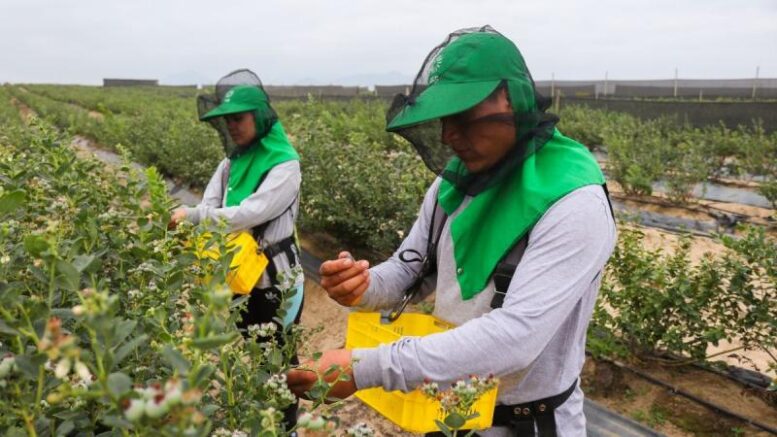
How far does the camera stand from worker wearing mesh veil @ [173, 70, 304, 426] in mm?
2627

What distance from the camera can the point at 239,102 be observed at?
2695 millimetres

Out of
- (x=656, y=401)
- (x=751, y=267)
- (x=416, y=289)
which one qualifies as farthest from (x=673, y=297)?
(x=416, y=289)

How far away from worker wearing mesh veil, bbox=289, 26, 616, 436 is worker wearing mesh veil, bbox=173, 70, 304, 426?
1.21m

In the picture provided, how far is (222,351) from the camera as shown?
3.10 ft

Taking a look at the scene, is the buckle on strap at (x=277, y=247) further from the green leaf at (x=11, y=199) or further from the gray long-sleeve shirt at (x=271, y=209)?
the green leaf at (x=11, y=199)

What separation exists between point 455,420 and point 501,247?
49 centimetres

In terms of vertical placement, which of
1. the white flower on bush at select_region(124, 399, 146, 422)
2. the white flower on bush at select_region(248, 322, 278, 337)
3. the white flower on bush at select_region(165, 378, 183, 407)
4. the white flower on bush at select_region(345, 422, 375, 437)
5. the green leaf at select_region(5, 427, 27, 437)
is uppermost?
the white flower on bush at select_region(165, 378, 183, 407)

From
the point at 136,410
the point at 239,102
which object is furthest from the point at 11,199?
the point at 239,102

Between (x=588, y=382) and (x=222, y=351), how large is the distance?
310cm

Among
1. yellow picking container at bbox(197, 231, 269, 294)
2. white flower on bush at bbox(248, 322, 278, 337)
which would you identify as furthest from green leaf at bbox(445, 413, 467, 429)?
yellow picking container at bbox(197, 231, 269, 294)

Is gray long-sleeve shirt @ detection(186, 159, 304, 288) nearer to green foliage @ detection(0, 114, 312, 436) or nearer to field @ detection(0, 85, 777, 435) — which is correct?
field @ detection(0, 85, 777, 435)

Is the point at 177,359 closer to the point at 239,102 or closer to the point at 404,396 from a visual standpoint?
the point at 404,396

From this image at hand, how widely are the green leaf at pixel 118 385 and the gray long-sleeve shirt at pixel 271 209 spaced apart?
6.27 feet

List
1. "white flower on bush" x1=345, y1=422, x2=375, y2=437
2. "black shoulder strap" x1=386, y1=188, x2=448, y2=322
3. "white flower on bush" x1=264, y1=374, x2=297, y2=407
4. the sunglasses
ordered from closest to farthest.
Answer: "white flower on bush" x1=345, y1=422, x2=375, y2=437
"white flower on bush" x1=264, y1=374, x2=297, y2=407
the sunglasses
"black shoulder strap" x1=386, y1=188, x2=448, y2=322
